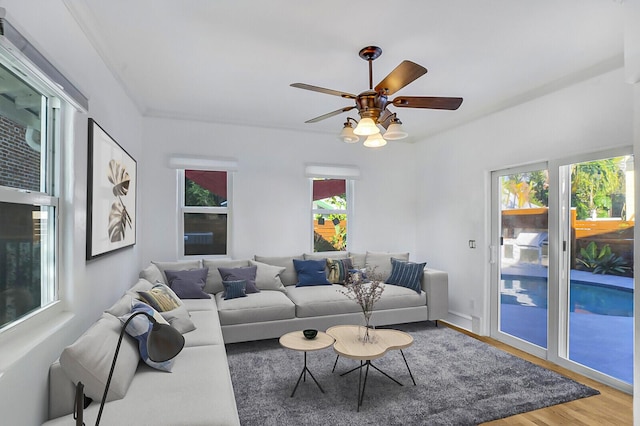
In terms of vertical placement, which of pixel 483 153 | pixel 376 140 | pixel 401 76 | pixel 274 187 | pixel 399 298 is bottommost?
pixel 399 298

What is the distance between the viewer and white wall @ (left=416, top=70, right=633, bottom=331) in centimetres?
304

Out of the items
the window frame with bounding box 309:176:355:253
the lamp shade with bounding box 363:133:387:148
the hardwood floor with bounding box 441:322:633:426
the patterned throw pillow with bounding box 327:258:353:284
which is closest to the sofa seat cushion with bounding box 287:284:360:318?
the patterned throw pillow with bounding box 327:258:353:284

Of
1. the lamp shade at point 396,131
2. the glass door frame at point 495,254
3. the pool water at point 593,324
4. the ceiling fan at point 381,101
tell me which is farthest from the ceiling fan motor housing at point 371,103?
the pool water at point 593,324

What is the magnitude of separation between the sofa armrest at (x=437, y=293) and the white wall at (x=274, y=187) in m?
1.14

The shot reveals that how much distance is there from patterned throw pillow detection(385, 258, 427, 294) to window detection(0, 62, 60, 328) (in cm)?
367

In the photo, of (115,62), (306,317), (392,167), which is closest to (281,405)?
(306,317)

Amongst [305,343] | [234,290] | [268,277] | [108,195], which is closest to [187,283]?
[234,290]

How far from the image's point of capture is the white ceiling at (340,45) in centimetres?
227

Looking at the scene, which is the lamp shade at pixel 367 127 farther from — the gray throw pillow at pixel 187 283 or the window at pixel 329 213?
the window at pixel 329 213

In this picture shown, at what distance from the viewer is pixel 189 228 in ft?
15.6

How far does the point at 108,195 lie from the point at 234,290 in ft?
5.39

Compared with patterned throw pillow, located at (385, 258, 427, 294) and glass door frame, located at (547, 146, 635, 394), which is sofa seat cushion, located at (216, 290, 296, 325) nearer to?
patterned throw pillow, located at (385, 258, 427, 294)

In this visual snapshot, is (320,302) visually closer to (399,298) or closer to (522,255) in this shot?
(399,298)

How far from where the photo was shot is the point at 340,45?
8.90 feet
